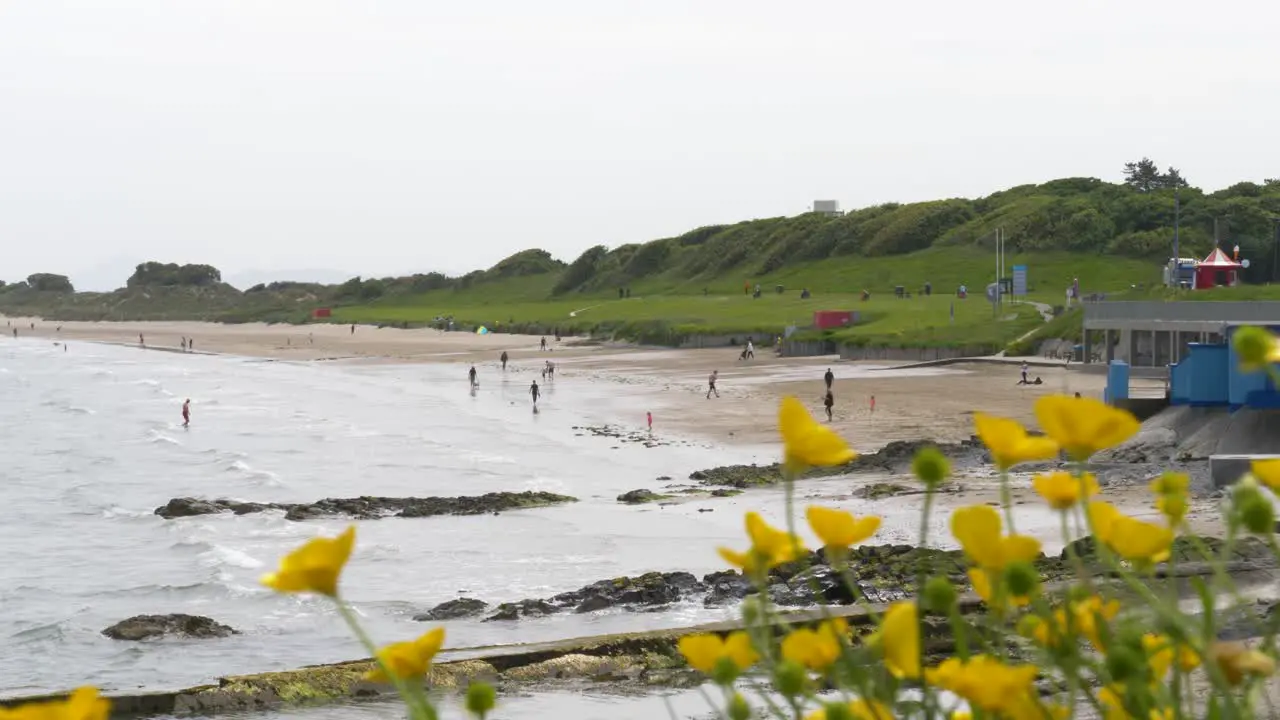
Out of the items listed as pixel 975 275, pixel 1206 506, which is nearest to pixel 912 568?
pixel 1206 506

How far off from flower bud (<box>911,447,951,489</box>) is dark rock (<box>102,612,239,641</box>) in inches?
722

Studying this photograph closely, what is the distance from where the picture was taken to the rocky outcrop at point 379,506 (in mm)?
29547

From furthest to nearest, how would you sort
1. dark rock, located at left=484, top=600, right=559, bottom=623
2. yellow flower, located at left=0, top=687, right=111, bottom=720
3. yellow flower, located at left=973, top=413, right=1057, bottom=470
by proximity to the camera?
dark rock, located at left=484, top=600, right=559, bottom=623, yellow flower, located at left=973, top=413, right=1057, bottom=470, yellow flower, located at left=0, top=687, right=111, bottom=720

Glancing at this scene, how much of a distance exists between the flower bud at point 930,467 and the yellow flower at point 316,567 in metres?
0.86

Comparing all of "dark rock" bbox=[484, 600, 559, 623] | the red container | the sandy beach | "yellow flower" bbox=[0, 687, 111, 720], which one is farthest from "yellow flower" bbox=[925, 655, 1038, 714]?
the red container

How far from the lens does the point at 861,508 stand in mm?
26328

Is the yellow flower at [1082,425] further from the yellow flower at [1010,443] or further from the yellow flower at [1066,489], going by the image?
the yellow flower at [1066,489]

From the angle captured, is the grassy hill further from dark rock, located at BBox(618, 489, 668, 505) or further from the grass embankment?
dark rock, located at BBox(618, 489, 668, 505)

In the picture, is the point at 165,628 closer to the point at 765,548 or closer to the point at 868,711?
the point at 765,548

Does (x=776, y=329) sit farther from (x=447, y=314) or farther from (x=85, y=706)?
(x=85, y=706)

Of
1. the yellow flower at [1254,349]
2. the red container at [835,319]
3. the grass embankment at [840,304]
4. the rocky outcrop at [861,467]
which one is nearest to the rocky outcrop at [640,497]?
the rocky outcrop at [861,467]

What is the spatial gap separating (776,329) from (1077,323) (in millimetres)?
22078

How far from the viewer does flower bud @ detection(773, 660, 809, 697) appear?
240 centimetres

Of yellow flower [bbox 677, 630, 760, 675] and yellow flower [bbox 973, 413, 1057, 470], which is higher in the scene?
yellow flower [bbox 973, 413, 1057, 470]
